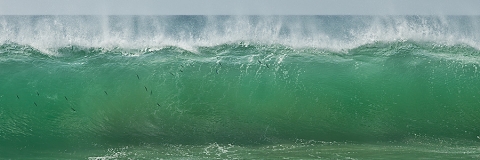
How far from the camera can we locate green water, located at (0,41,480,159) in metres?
7.74

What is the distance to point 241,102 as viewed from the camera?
888 cm

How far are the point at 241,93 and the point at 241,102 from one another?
0.23 meters

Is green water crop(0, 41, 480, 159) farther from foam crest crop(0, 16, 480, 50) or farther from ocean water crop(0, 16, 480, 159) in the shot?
foam crest crop(0, 16, 480, 50)

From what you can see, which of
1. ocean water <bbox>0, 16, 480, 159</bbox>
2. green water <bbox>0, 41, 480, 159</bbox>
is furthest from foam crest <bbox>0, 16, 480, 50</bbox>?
green water <bbox>0, 41, 480, 159</bbox>

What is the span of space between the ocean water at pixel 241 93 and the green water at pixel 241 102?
0.8 inches

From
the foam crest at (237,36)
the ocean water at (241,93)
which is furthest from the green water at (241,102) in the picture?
the foam crest at (237,36)

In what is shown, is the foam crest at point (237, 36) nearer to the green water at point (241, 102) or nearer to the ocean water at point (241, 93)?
the ocean water at point (241, 93)

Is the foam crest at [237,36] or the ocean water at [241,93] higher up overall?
the foam crest at [237,36]

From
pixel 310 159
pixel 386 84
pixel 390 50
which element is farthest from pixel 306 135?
pixel 390 50

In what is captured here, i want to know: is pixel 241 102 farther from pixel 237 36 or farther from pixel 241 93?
pixel 237 36

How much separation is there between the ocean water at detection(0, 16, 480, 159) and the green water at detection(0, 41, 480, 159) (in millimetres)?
22

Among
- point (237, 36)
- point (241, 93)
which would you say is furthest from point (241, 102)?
point (237, 36)

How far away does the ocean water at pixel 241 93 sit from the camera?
780 cm

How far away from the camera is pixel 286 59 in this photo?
9.92m
